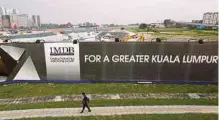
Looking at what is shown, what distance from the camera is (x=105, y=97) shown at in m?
19.8

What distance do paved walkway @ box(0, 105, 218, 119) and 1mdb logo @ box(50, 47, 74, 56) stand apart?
297 inches

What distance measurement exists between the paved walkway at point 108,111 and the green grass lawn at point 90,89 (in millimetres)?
3629

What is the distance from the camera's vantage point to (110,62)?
77.6ft

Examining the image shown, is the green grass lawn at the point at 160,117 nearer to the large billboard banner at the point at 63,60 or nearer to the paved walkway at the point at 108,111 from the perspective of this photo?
the paved walkway at the point at 108,111

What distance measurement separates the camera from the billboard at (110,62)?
23125 mm

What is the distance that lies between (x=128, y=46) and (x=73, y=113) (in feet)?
29.8

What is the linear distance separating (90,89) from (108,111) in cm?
531

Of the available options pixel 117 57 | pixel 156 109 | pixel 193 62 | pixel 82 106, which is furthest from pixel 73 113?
pixel 193 62

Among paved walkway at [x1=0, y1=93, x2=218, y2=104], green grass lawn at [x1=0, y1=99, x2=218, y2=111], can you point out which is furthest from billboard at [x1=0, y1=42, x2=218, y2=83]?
green grass lawn at [x1=0, y1=99, x2=218, y2=111]

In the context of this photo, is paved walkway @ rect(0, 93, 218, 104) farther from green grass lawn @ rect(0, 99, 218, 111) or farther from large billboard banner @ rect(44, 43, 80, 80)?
large billboard banner @ rect(44, 43, 80, 80)

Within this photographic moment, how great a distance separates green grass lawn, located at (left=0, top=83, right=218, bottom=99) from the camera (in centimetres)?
2111

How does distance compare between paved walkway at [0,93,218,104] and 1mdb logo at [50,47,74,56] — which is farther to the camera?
1mdb logo at [50,47,74,56]

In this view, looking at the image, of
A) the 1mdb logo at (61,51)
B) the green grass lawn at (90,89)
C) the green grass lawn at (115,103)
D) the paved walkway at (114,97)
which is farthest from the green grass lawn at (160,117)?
the 1mdb logo at (61,51)

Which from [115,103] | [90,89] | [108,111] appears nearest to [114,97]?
[115,103]
